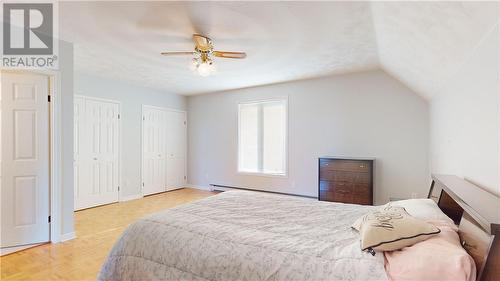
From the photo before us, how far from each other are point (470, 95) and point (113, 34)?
347 centimetres

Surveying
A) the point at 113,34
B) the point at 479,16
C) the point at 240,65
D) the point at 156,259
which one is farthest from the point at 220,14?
the point at 156,259

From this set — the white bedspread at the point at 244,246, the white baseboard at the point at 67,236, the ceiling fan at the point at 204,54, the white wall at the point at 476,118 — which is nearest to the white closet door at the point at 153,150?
the white baseboard at the point at 67,236

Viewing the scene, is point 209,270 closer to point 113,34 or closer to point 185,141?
point 113,34

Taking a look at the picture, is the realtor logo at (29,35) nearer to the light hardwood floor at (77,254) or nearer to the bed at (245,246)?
the light hardwood floor at (77,254)

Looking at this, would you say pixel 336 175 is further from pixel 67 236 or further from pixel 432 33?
pixel 67 236

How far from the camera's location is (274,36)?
2844 millimetres

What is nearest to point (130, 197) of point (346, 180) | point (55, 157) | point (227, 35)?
point (55, 157)

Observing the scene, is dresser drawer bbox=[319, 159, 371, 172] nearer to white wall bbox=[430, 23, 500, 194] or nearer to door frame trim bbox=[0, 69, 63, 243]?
white wall bbox=[430, 23, 500, 194]

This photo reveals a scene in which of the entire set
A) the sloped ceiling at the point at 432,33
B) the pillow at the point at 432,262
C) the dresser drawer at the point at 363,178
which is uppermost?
the sloped ceiling at the point at 432,33

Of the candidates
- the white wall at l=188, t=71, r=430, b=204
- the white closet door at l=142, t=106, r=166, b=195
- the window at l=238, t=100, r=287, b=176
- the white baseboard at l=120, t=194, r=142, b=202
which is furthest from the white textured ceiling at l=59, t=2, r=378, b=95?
the white baseboard at l=120, t=194, r=142, b=202

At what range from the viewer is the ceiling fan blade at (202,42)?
9.04 feet

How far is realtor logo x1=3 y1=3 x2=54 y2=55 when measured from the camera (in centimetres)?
233

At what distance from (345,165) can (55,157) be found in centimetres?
401

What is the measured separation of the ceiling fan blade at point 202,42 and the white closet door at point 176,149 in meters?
3.57
